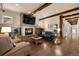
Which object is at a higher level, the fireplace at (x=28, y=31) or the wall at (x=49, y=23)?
the wall at (x=49, y=23)

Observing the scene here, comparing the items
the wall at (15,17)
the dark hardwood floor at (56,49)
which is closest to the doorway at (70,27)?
the dark hardwood floor at (56,49)

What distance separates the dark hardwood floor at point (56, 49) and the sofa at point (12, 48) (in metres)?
0.12

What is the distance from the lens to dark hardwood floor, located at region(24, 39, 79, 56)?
6.89 ft

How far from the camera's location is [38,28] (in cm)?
218

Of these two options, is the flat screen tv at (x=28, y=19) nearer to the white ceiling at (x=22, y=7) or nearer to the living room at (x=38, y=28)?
the living room at (x=38, y=28)

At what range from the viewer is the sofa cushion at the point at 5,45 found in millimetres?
2006

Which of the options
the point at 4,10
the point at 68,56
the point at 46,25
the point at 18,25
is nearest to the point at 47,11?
the point at 46,25

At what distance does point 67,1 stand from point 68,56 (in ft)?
3.76

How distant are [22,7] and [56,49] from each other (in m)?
1.12

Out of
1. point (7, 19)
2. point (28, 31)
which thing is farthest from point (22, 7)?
point (28, 31)

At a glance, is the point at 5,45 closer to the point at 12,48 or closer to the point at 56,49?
the point at 12,48

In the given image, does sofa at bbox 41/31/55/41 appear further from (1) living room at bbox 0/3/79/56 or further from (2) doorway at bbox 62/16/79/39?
(2) doorway at bbox 62/16/79/39

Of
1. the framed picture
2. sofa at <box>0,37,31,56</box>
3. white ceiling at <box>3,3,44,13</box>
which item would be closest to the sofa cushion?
sofa at <box>0,37,31,56</box>

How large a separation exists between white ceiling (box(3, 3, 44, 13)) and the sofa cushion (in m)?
0.62
